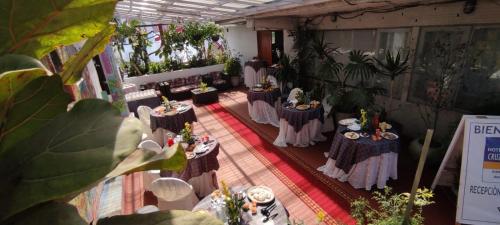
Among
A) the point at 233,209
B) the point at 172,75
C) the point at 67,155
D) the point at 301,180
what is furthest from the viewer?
the point at 172,75

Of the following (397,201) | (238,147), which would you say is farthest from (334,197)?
(238,147)

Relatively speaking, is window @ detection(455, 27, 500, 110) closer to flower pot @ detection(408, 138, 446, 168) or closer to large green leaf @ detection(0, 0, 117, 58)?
flower pot @ detection(408, 138, 446, 168)

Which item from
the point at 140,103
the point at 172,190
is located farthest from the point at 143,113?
the point at 172,190

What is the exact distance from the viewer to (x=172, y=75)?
1040 centimetres

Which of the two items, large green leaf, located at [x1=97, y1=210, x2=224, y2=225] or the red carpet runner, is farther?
the red carpet runner

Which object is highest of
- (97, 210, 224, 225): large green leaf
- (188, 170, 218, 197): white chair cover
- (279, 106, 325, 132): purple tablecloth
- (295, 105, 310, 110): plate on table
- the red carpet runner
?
(97, 210, 224, 225): large green leaf

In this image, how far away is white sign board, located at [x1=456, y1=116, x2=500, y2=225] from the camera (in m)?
2.89

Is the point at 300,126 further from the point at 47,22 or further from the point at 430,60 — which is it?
the point at 47,22

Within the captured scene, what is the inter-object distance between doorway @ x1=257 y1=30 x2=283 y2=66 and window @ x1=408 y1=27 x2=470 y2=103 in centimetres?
518

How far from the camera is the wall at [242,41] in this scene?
11188 millimetres

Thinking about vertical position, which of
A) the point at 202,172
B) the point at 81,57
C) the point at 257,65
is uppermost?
the point at 81,57

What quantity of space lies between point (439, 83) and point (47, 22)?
18.5 ft

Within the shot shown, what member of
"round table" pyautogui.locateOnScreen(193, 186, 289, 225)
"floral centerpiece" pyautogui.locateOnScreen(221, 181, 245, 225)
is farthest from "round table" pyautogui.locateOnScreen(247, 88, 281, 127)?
"floral centerpiece" pyautogui.locateOnScreen(221, 181, 245, 225)

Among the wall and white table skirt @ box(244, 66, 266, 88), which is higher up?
the wall
